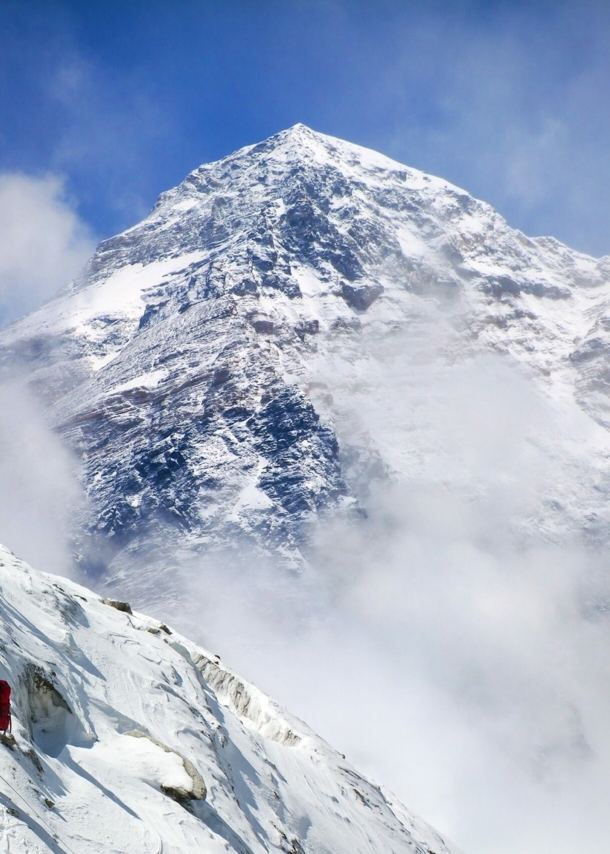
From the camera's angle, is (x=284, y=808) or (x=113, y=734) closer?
(x=113, y=734)

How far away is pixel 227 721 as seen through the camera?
42562 mm

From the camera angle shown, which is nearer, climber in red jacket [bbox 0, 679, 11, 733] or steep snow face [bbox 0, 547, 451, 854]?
climber in red jacket [bbox 0, 679, 11, 733]

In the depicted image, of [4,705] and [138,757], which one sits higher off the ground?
[138,757]

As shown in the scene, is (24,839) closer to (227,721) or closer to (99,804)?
(99,804)

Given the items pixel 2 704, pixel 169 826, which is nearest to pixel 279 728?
pixel 169 826

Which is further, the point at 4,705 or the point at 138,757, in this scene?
the point at 138,757

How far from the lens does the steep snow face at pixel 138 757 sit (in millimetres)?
22375

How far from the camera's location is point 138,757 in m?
27.8

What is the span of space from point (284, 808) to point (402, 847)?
540 inches

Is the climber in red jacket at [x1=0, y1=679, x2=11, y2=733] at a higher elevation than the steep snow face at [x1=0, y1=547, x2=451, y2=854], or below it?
below

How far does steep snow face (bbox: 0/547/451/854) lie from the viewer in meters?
22.4

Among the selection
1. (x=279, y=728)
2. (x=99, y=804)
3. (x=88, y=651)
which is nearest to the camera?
(x=99, y=804)

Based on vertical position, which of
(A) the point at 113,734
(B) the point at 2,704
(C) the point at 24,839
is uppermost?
(A) the point at 113,734

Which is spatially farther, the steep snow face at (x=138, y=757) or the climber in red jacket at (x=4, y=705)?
the steep snow face at (x=138, y=757)
